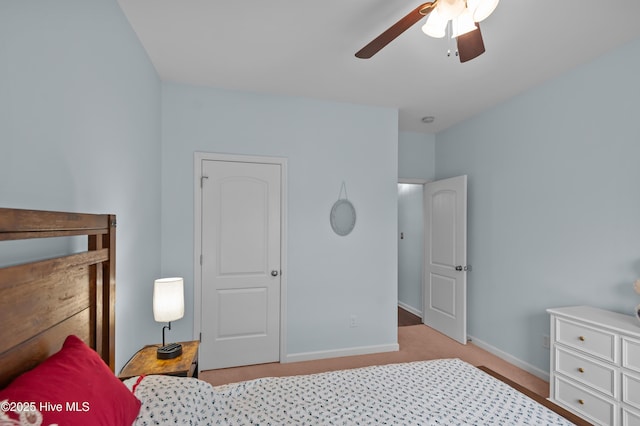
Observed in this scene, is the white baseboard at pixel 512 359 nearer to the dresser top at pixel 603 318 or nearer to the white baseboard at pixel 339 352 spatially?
the dresser top at pixel 603 318

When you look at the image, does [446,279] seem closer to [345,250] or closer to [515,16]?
[345,250]

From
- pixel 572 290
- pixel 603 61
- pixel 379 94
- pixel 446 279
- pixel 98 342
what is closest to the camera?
pixel 98 342

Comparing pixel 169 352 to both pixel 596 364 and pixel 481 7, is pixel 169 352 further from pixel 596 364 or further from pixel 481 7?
pixel 596 364

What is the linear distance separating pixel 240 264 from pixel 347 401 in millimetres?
1956

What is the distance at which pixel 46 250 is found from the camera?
1151 millimetres

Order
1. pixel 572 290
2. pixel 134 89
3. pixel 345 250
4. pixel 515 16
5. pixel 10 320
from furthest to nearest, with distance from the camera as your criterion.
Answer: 1. pixel 345 250
2. pixel 572 290
3. pixel 134 89
4. pixel 515 16
5. pixel 10 320

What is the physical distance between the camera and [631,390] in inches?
80.0

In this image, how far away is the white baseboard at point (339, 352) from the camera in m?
3.31

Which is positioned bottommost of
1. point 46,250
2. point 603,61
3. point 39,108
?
point 46,250

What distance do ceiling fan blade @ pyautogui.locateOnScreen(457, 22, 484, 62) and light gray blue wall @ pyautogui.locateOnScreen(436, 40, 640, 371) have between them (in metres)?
1.50

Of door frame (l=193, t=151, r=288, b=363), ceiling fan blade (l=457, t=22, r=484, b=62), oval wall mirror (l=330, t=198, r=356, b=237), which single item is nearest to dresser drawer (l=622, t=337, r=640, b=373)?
ceiling fan blade (l=457, t=22, r=484, b=62)

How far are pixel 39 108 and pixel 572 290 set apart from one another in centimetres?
356

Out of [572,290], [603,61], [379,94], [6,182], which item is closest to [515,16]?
[603,61]

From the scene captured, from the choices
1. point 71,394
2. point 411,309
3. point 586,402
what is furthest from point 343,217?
point 71,394
